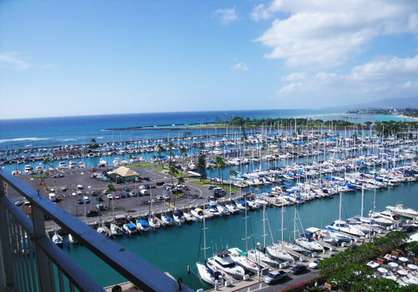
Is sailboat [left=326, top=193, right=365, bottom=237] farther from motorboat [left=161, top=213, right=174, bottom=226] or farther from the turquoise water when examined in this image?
motorboat [left=161, top=213, right=174, bottom=226]

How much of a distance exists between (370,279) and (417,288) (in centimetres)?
85

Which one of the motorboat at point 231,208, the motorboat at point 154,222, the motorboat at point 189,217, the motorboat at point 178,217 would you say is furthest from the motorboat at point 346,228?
the motorboat at point 154,222

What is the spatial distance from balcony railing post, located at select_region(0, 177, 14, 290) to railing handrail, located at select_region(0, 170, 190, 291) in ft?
2.07

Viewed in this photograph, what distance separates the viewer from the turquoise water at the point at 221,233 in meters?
11.5

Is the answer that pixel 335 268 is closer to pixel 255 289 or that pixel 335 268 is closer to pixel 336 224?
pixel 255 289

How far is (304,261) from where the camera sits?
1048 cm

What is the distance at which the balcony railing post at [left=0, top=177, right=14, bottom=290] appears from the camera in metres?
1.45

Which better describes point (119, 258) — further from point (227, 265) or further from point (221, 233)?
point (221, 233)

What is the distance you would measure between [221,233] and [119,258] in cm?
1360

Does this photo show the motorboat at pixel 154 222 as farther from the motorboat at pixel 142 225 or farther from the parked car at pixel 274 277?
the parked car at pixel 274 277

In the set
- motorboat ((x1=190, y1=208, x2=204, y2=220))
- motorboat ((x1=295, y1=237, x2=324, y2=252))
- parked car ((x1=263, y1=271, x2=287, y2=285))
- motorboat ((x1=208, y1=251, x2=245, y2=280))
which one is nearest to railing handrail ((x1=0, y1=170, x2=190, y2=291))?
parked car ((x1=263, y1=271, x2=287, y2=285))

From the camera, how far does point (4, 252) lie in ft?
4.97

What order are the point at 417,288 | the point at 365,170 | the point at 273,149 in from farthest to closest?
the point at 273,149
the point at 365,170
the point at 417,288

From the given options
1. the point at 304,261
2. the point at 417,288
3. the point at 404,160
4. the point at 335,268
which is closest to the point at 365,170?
the point at 404,160
